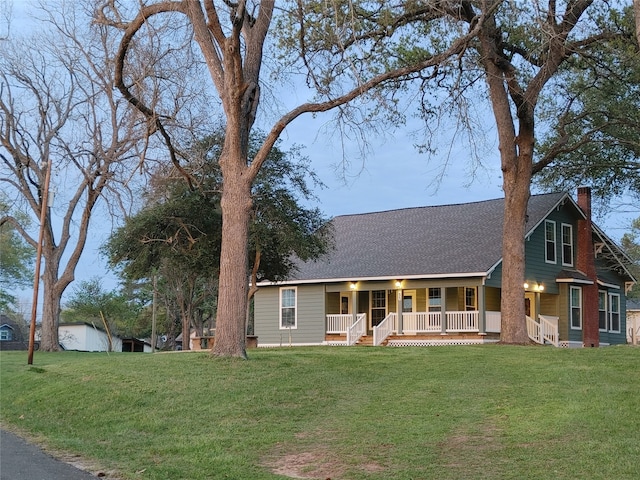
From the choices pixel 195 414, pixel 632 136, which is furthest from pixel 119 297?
pixel 195 414

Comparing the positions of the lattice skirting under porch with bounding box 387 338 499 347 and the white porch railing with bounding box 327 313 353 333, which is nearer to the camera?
the lattice skirting under porch with bounding box 387 338 499 347

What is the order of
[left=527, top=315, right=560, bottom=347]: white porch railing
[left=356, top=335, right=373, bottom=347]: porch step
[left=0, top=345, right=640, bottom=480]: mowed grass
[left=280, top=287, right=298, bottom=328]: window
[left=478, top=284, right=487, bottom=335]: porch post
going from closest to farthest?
[left=0, top=345, right=640, bottom=480]: mowed grass
[left=527, top=315, right=560, bottom=347]: white porch railing
[left=478, top=284, right=487, bottom=335]: porch post
[left=356, top=335, right=373, bottom=347]: porch step
[left=280, top=287, right=298, bottom=328]: window

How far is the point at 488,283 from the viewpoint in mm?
28375

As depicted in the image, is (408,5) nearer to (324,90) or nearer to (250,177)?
(324,90)

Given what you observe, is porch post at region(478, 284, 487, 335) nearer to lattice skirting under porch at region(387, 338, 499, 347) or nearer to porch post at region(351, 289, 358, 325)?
lattice skirting under porch at region(387, 338, 499, 347)

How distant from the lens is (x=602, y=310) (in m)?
34.7

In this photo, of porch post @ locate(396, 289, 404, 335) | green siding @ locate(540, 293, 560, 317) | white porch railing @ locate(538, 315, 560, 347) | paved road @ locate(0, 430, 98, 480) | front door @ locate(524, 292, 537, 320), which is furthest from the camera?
green siding @ locate(540, 293, 560, 317)

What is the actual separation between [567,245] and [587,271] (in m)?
1.47

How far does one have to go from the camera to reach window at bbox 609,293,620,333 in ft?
116

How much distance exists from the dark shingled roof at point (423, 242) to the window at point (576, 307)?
4.39 m

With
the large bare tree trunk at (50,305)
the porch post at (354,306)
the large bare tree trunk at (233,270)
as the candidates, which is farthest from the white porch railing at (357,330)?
the large bare tree trunk at (233,270)

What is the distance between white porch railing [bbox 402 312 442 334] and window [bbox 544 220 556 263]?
18.9 ft

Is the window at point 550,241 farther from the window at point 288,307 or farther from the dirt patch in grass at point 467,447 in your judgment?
the dirt patch in grass at point 467,447

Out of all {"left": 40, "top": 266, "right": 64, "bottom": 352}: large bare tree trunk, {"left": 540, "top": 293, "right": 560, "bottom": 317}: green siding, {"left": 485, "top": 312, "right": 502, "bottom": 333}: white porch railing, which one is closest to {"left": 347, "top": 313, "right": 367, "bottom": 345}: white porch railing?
{"left": 485, "top": 312, "right": 502, "bottom": 333}: white porch railing
